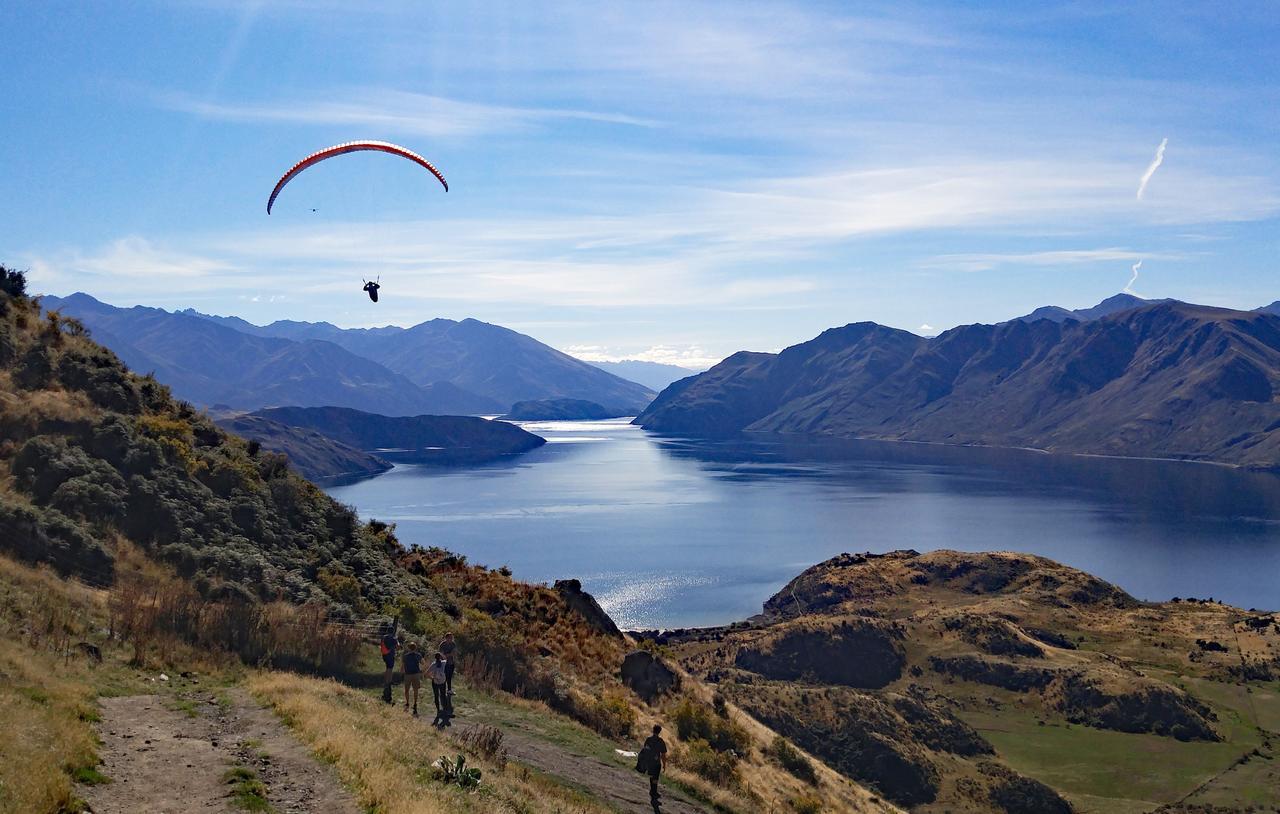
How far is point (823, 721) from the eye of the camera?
6081 centimetres

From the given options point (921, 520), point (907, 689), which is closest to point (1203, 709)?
point (907, 689)

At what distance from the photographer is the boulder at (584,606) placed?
4031cm

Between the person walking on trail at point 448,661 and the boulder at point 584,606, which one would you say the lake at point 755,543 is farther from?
the person walking on trail at point 448,661

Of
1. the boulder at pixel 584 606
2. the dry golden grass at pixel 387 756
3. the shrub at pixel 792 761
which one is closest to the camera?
the dry golden grass at pixel 387 756

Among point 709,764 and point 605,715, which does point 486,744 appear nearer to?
point 605,715

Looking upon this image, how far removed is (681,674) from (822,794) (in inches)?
271

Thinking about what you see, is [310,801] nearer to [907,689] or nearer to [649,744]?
[649,744]

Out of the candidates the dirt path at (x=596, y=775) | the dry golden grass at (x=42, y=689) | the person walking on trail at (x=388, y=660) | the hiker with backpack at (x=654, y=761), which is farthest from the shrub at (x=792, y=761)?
the dry golden grass at (x=42, y=689)

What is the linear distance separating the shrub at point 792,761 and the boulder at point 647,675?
479cm

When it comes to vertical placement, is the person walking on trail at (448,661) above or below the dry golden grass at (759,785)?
above

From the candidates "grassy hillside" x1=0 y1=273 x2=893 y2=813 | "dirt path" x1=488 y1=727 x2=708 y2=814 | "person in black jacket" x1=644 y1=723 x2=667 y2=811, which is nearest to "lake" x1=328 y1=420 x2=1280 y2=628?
"grassy hillside" x1=0 y1=273 x2=893 y2=813

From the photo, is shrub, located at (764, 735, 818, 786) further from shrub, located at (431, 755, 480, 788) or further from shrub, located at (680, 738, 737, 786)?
shrub, located at (431, 755, 480, 788)

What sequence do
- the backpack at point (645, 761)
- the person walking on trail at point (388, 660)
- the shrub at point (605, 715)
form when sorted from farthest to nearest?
the shrub at point (605, 715) → the person walking on trail at point (388, 660) → the backpack at point (645, 761)

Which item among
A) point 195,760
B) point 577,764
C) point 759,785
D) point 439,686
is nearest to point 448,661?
point 439,686
